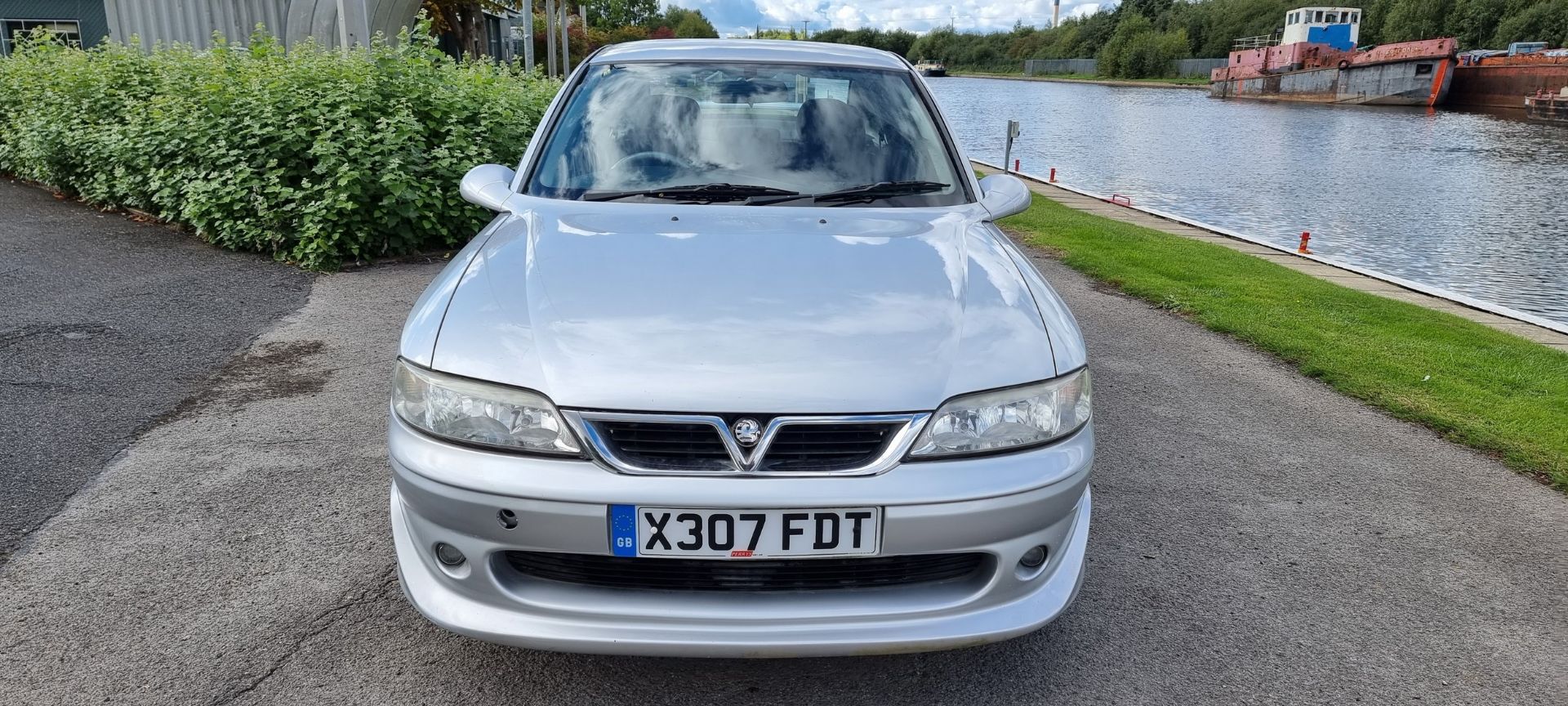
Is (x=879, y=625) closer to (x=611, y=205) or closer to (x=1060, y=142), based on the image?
(x=611, y=205)

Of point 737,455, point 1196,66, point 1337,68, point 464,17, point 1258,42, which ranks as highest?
point 1258,42

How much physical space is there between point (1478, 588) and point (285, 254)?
24.6 feet

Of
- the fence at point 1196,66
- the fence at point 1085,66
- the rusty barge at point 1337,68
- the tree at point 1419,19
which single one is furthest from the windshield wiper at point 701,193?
the fence at point 1196,66

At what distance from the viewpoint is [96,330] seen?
5633 millimetres

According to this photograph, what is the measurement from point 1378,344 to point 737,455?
18.7 ft

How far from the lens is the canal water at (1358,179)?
12625 millimetres

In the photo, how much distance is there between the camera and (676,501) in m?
2.07

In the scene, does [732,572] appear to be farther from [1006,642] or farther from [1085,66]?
[1085,66]

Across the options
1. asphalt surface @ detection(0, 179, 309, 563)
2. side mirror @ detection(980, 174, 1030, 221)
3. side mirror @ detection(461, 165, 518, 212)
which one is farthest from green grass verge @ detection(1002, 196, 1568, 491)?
asphalt surface @ detection(0, 179, 309, 563)

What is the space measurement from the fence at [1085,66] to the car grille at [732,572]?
94.6 meters

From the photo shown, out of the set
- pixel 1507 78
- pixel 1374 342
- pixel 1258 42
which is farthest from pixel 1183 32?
pixel 1374 342

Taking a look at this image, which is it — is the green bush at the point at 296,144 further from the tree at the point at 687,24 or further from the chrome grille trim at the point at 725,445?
the tree at the point at 687,24

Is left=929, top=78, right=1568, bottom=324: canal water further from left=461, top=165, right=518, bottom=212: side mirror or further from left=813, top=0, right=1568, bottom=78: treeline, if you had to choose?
left=813, top=0, right=1568, bottom=78: treeline

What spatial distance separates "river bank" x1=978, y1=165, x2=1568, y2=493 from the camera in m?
4.82
